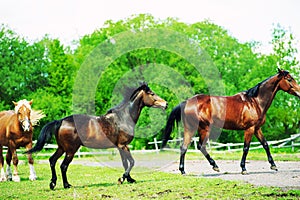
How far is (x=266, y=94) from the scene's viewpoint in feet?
38.4

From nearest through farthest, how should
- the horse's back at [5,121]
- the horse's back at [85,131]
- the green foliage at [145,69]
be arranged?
the horse's back at [85,131] → the horse's back at [5,121] → the green foliage at [145,69]

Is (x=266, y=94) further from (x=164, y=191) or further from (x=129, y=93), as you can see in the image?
(x=164, y=191)

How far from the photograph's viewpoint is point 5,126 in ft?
41.5

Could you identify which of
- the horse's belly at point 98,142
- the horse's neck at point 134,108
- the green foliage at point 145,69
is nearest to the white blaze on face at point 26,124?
the horse's belly at point 98,142

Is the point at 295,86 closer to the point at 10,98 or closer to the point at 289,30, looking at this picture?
the point at 289,30

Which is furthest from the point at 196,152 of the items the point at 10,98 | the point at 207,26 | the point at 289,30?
the point at 10,98

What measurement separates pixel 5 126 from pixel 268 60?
26.7m

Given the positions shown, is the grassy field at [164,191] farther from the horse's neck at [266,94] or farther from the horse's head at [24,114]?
the horse's neck at [266,94]

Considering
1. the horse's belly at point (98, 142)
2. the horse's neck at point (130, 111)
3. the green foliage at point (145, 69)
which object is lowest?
the horse's belly at point (98, 142)

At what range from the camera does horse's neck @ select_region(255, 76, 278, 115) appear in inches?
459

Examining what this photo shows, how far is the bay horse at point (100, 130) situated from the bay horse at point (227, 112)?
1576 mm

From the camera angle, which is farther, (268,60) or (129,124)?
(268,60)

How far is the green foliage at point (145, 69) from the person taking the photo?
30391mm

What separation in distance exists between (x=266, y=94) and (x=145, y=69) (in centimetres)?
1960
